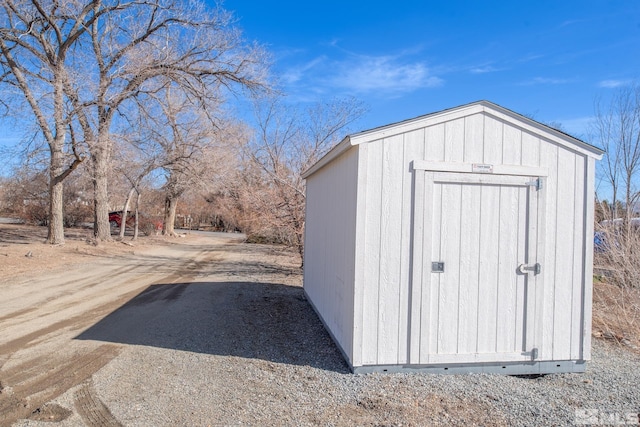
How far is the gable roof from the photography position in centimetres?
419

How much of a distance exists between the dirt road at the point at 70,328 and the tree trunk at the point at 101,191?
5026 mm

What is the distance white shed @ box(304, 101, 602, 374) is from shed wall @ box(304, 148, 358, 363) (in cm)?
6

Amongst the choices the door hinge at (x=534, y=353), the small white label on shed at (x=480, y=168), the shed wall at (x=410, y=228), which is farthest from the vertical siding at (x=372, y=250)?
the door hinge at (x=534, y=353)

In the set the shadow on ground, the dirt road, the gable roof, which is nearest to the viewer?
the dirt road

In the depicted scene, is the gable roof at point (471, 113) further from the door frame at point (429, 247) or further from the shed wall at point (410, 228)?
the door frame at point (429, 247)

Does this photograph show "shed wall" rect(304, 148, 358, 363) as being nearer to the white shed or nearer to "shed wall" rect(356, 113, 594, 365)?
the white shed

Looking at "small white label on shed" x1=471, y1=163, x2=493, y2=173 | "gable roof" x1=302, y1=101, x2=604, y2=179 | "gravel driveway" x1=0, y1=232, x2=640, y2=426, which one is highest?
"gable roof" x1=302, y1=101, x2=604, y2=179

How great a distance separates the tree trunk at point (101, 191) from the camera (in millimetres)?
15759

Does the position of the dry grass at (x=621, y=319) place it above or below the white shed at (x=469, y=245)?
below

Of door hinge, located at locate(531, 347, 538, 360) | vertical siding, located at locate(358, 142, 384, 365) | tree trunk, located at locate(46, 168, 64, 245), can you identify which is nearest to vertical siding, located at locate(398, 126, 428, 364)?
vertical siding, located at locate(358, 142, 384, 365)

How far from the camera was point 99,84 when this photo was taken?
14.5 m

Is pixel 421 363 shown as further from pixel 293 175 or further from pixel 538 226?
pixel 293 175

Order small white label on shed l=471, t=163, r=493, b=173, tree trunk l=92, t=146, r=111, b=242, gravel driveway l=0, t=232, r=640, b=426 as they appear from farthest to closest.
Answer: tree trunk l=92, t=146, r=111, b=242 < small white label on shed l=471, t=163, r=493, b=173 < gravel driveway l=0, t=232, r=640, b=426

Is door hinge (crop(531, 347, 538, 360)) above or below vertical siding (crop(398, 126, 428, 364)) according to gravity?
below
